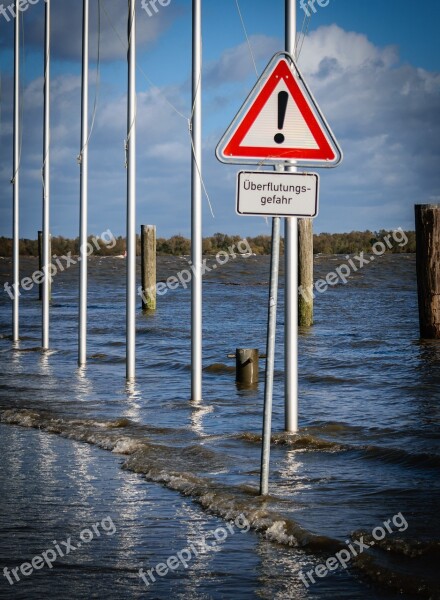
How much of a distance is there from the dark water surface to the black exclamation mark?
2.40 m

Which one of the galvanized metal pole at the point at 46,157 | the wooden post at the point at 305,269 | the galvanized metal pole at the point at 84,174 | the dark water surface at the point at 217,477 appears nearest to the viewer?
the dark water surface at the point at 217,477

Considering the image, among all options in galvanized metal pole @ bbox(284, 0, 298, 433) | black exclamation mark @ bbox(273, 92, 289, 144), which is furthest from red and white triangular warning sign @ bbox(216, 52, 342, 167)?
galvanized metal pole @ bbox(284, 0, 298, 433)

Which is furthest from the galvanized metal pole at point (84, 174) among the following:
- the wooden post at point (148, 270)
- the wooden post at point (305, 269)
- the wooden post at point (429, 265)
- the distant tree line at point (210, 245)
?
the distant tree line at point (210, 245)

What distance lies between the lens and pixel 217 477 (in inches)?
303

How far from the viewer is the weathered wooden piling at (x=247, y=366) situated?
45.5 ft

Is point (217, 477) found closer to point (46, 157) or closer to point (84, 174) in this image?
point (84, 174)

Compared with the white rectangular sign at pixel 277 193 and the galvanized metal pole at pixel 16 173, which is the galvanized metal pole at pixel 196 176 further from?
the galvanized metal pole at pixel 16 173

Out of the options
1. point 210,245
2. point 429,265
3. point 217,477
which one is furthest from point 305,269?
point 210,245

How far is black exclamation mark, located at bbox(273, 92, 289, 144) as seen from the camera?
21.6 ft

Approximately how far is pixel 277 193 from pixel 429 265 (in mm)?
12849

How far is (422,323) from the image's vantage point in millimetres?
19453

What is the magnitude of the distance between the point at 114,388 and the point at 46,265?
538 cm

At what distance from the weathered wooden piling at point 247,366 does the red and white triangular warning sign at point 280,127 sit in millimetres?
7390

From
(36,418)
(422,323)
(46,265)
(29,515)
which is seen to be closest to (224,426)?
(36,418)
